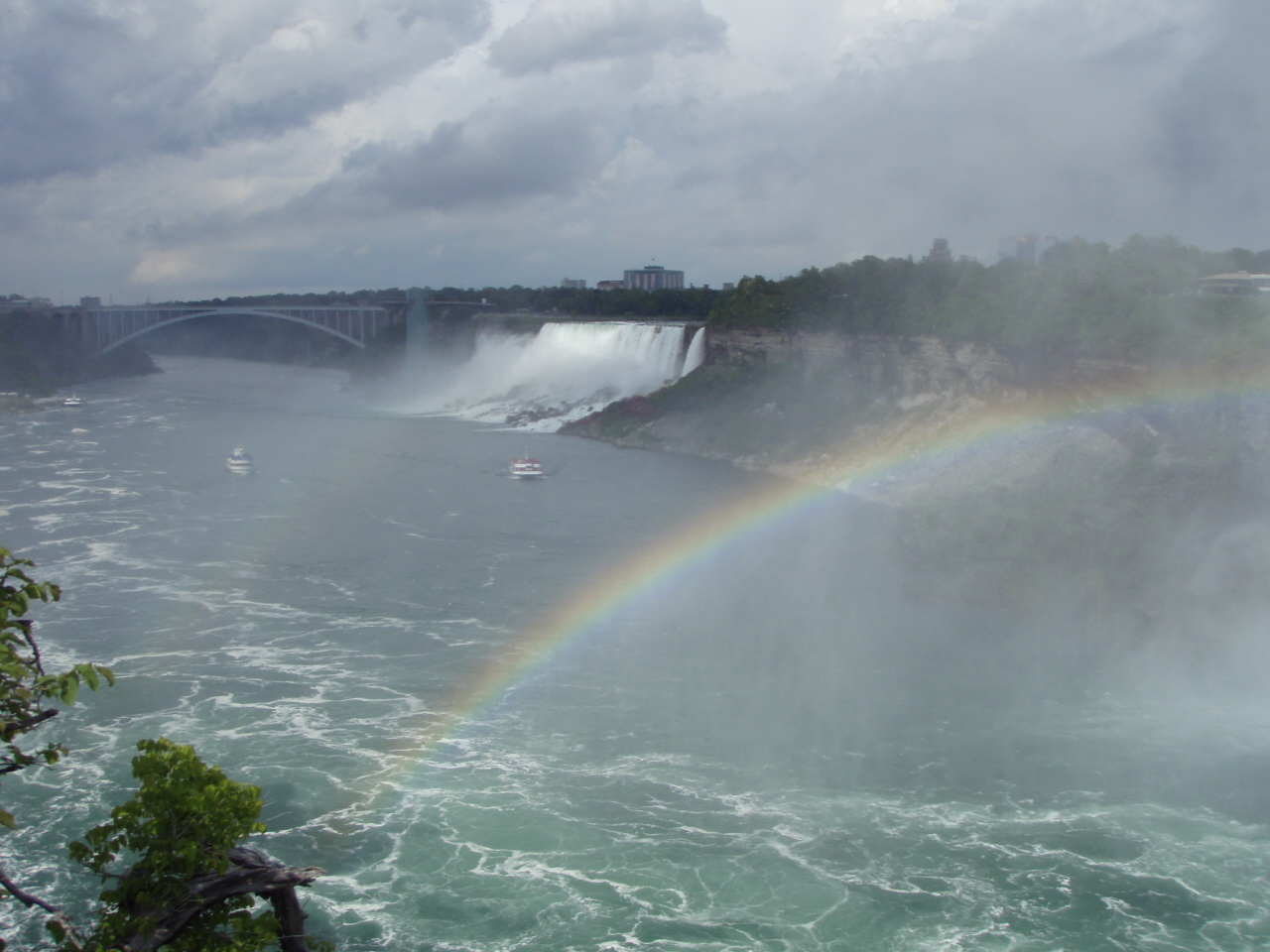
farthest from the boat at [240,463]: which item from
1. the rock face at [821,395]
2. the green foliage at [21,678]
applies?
the green foliage at [21,678]

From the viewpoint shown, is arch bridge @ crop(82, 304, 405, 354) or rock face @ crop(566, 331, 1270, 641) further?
arch bridge @ crop(82, 304, 405, 354)

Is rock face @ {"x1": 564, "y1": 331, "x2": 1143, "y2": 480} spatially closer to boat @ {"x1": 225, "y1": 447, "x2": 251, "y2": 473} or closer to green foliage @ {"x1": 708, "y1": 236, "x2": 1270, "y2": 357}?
green foliage @ {"x1": 708, "y1": 236, "x2": 1270, "y2": 357}

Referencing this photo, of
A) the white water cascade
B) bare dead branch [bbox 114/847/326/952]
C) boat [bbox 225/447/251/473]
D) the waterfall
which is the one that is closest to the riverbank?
the white water cascade

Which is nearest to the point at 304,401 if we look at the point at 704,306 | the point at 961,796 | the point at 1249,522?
the point at 704,306

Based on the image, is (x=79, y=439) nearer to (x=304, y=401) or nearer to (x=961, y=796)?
(x=304, y=401)

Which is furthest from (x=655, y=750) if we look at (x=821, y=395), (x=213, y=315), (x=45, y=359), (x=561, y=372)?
(x=45, y=359)
